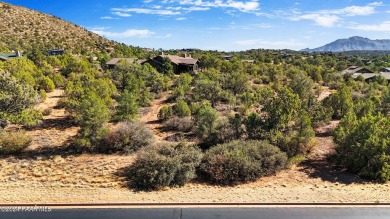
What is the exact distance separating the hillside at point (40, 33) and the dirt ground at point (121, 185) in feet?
203

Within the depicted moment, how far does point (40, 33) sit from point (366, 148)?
95.3m

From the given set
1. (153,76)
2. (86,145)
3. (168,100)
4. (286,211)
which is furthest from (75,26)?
(286,211)

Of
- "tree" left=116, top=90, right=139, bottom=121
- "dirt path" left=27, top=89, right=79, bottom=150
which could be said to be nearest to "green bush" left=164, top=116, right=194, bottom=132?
"tree" left=116, top=90, right=139, bottom=121

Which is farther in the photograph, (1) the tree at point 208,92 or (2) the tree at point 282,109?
(1) the tree at point 208,92

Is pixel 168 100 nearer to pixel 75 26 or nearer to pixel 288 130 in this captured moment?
pixel 288 130

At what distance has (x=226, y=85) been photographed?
155 feet

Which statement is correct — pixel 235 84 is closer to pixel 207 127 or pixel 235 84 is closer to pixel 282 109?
pixel 207 127

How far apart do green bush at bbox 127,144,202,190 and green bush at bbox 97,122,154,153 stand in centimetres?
400

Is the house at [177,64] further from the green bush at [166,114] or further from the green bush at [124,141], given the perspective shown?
the green bush at [124,141]

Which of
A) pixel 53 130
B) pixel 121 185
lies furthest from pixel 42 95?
pixel 121 185

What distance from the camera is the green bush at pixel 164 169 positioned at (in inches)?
744

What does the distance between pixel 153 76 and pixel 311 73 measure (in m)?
35.5

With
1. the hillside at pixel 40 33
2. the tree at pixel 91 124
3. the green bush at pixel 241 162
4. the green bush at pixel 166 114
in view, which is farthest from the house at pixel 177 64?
the green bush at pixel 241 162

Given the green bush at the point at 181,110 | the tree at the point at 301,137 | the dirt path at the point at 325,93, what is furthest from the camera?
the dirt path at the point at 325,93
